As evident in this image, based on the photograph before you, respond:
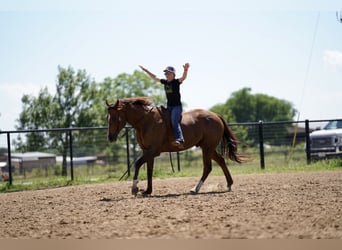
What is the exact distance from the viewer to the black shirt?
936 cm

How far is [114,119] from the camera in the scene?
9.35 m

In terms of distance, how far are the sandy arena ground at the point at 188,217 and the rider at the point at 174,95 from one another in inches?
68.9

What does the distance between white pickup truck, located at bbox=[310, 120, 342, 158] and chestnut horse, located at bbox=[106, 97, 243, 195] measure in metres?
9.37

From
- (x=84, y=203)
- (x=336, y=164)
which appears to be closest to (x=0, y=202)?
(x=84, y=203)

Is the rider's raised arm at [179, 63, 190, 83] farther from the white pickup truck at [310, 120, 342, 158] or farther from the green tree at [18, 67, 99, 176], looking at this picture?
the green tree at [18, 67, 99, 176]

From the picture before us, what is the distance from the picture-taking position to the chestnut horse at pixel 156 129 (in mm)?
9359

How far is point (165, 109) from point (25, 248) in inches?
216

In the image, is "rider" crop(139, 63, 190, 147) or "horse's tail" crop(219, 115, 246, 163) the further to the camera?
"horse's tail" crop(219, 115, 246, 163)

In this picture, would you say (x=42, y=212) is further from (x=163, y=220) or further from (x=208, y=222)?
(x=208, y=222)

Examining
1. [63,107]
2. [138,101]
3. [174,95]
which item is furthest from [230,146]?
[63,107]

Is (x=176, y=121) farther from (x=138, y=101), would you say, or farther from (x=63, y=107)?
(x=63, y=107)

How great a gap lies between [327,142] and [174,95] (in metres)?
11.4

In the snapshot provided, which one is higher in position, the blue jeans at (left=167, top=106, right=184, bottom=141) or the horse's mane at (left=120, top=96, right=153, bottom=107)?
the horse's mane at (left=120, top=96, right=153, bottom=107)

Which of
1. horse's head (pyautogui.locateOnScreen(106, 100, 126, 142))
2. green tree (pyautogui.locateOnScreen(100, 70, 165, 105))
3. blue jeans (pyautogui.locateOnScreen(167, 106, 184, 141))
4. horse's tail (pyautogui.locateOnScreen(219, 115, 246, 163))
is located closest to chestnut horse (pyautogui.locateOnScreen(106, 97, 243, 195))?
horse's head (pyautogui.locateOnScreen(106, 100, 126, 142))
